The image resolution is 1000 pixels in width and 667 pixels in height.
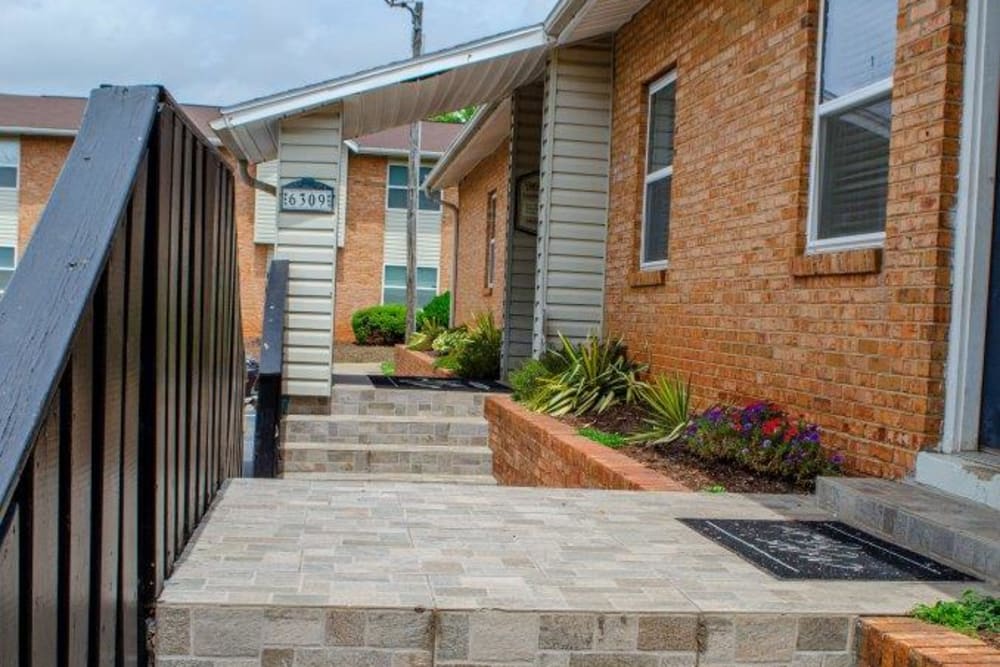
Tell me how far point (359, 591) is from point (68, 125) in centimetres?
2946

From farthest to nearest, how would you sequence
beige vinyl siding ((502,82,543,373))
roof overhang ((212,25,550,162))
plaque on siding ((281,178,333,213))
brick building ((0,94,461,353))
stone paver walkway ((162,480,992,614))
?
brick building ((0,94,461,353)) < beige vinyl siding ((502,82,543,373)) < plaque on siding ((281,178,333,213)) < roof overhang ((212,25,550,162)) < stone paver walkway ((162,480,992,614))

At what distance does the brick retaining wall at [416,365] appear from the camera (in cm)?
1333

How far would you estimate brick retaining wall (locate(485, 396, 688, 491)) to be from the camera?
5.48 m

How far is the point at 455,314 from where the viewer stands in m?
20.6

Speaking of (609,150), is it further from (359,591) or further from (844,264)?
(359,591)

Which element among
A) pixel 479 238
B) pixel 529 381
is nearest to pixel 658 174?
pixel 529 381

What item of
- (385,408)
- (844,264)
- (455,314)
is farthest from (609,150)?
(455,314)

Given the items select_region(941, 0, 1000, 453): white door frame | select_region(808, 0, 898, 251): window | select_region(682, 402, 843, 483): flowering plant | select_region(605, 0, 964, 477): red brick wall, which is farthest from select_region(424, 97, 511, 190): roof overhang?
select_region(941, 0, 1000, 453): white door frame

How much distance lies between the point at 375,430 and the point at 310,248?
1717 mm

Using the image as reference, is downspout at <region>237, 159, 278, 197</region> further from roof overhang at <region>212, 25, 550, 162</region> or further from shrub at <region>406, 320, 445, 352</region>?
shrub at <region>406, 320, 445, 352</region>

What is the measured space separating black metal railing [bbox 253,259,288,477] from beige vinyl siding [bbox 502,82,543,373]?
10.2 ft

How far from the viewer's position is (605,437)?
6.72 m

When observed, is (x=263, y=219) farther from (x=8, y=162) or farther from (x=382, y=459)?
(x=382, y=459)

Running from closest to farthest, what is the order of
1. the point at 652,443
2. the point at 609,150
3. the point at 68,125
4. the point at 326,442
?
the point at 652,443, the point at 326,442, the point at 609,150, the point at 68,125
